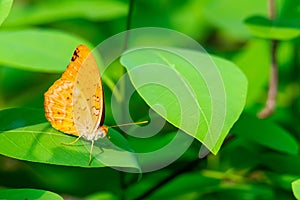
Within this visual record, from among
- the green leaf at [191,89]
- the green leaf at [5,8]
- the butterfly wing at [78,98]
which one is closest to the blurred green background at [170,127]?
the green leaf at [5,8]

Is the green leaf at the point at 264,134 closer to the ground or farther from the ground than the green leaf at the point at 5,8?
closer to the ground

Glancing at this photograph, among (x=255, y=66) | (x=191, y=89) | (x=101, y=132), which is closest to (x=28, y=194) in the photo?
(x=101, y=132)

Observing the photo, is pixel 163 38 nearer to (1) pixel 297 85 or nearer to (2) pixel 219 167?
(1) pixel 297 85

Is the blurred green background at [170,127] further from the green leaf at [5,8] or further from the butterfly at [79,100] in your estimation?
the butterfly at [79,100]

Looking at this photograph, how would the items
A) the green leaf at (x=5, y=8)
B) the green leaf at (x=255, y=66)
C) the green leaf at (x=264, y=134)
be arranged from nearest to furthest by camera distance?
the green leaf at (x=5, y=8) < the green leaf at (x=264, y=134) < the green leaf at (x=255, y=66)

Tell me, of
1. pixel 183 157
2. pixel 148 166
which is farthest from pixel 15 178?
pixel 148 166

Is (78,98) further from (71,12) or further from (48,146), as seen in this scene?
(71,12)
